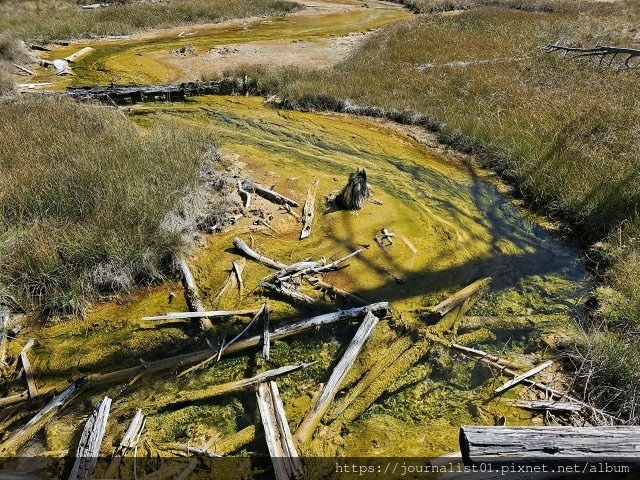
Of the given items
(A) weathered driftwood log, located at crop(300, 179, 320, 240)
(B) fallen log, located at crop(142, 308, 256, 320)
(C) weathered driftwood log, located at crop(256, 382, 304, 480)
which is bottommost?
(C) weathered driftwood log, located at crop(256, 382, 304, 480)

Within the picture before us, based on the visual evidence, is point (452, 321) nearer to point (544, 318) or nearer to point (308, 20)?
point (544, 318)

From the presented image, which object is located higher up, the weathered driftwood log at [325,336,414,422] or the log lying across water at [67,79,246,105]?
the log lying across water at [67,79,246,105]

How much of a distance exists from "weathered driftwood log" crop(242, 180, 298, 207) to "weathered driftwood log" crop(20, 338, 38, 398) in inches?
150

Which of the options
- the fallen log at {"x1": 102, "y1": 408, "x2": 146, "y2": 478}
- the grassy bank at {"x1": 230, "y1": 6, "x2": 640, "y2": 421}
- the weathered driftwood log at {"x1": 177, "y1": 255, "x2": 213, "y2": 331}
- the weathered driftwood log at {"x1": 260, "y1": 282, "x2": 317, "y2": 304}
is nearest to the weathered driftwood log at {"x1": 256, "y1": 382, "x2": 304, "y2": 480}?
the fallen log at {"x1": 102, "y1": 408, "x2": 146, "y2": 478}

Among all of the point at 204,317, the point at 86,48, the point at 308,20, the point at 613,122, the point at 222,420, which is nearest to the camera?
the point at 222,420

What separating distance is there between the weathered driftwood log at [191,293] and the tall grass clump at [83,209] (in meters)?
0.27

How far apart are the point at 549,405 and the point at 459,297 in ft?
5.26

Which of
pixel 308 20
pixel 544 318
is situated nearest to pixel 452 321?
pixel 544 318

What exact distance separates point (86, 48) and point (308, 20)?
1257cm

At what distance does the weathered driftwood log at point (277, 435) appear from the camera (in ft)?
10.9

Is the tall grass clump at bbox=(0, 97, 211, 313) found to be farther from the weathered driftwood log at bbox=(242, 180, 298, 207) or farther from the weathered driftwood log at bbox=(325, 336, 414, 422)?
the weathered driftwood log at bbox=(325, 336, 414, 422)

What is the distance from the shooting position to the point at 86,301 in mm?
5035

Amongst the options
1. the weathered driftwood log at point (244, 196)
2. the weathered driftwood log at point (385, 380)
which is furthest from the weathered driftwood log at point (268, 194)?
the weathered driftwood log at point (385, 380)

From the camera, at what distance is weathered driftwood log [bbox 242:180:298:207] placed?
6.98m
